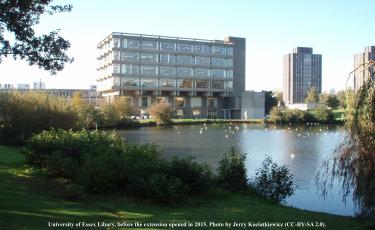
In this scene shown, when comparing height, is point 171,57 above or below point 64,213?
above

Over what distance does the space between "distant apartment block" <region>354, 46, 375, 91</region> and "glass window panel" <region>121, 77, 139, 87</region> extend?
102m

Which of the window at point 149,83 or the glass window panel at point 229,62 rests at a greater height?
the glass window panel at point 229,62

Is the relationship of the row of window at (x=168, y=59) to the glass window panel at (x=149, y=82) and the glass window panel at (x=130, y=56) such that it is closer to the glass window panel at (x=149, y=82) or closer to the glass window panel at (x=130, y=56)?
the glass window panel at (x=130, y=56)

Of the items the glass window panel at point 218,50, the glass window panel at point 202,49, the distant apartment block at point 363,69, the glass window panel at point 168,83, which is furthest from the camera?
the glass window panel at point 218,50

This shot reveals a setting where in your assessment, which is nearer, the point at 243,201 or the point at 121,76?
the point at 243,201

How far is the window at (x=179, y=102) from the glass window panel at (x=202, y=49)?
1421 centimetres

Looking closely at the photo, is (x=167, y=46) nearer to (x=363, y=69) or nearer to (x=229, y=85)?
(x=229, y=85)

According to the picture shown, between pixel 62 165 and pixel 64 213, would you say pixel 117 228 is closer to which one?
pixel 64 213

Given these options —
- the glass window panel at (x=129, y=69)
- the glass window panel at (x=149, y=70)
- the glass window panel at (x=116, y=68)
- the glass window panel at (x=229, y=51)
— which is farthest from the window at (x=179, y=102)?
the glass window panel at (x=116, y=68)

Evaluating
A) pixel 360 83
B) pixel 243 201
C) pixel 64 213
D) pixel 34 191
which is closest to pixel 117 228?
pixel 64 213

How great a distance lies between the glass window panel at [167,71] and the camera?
384 feet

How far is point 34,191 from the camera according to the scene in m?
12.2

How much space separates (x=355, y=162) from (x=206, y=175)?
14.7ft

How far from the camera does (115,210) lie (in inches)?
405
